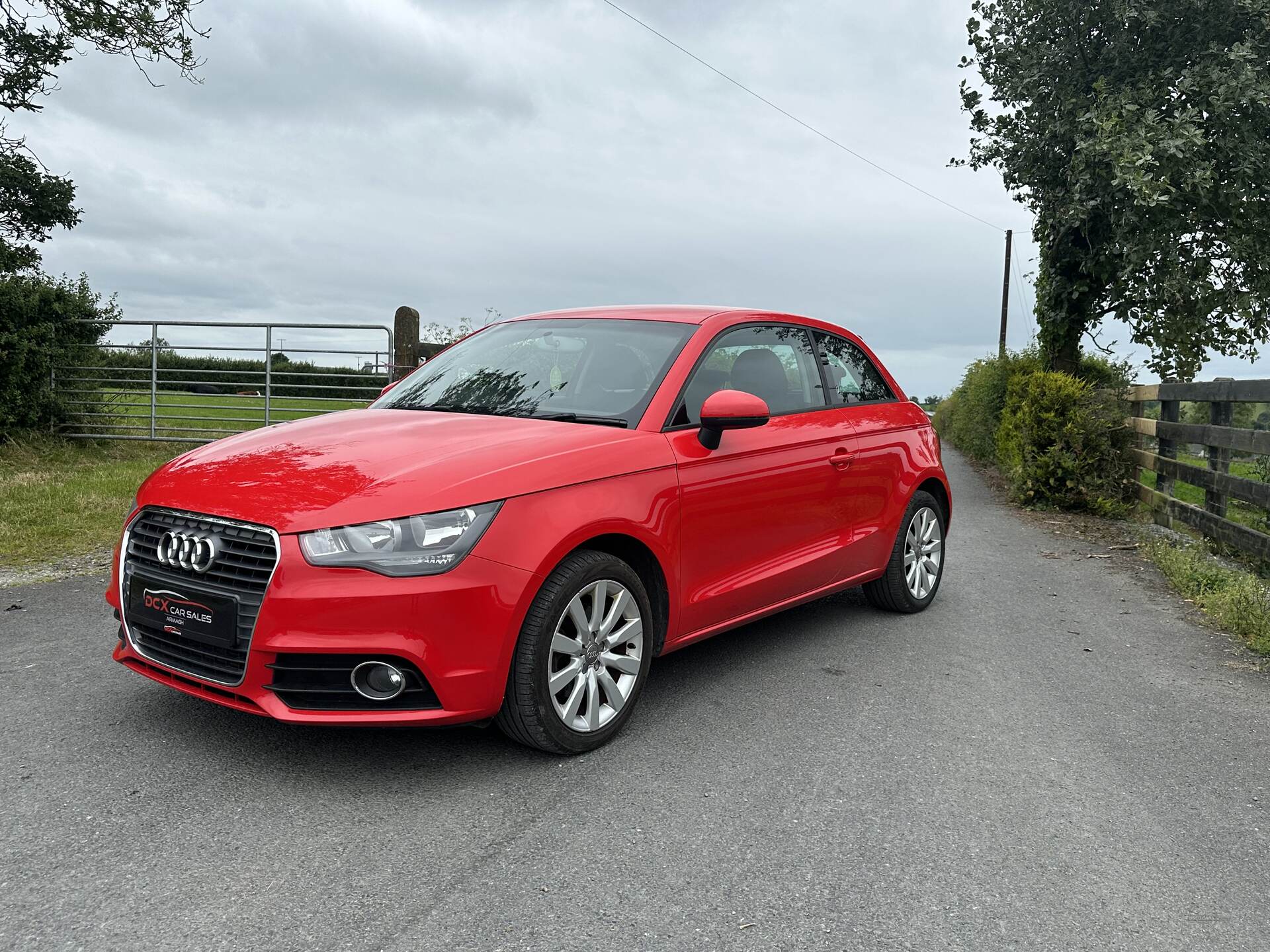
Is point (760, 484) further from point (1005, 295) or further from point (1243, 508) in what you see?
point (1005, 295)

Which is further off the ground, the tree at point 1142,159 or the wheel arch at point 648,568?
the tree at point 1142,159

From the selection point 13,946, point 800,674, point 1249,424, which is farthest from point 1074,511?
point 13,946

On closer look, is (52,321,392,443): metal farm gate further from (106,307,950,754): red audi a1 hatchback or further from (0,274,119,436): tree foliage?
(106,307,950,754): red audi a1 hatchback

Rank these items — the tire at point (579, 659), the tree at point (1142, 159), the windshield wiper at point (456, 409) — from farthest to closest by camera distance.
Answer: the tree at point (1142, 159) → the windshield wiper at point (456, 409) → the tire at point (579, 659)

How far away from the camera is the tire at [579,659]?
11.6 ft

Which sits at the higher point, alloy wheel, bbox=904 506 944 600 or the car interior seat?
the car interior seat

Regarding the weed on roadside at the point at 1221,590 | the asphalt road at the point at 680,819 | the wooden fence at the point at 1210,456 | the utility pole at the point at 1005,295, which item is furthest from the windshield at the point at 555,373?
the utility pole at the point at 1005,295

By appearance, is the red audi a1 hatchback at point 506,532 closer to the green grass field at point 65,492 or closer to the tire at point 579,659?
the tire at point 579,659

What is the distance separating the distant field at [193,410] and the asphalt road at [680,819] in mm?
10451

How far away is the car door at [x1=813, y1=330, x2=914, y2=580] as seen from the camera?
5598 mm

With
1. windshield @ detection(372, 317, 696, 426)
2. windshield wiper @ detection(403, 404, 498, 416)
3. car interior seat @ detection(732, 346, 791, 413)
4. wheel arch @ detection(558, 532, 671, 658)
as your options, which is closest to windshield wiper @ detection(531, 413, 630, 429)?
windshield @ detection(372, 317, 696, 426)

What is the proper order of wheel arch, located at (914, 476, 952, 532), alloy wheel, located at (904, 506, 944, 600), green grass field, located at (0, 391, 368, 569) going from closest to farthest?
1. alloy wheel, located at (904, 506, 944, 600)
2. wheel arch, located at (914, 476, 952, 532)
3. green grass field, located at (0, 391, 368, 569)

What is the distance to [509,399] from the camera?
4.58 meters

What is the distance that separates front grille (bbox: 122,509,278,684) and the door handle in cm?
303
